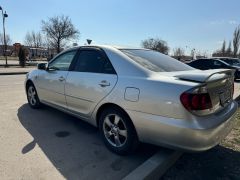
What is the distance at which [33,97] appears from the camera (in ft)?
19.5

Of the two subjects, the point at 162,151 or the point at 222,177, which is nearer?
the point at 222,177

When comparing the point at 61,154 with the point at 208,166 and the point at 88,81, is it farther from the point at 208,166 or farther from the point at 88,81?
the point at 208,166

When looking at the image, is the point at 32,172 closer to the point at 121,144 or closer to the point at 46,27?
the point at 121,144

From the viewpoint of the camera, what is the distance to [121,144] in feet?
11.6

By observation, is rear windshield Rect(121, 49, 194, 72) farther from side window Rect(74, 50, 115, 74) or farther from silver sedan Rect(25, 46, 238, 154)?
side window Rect(74, 50, 115, 74)

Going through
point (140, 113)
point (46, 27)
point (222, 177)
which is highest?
point (46, 27)

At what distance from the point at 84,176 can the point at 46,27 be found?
166 ft

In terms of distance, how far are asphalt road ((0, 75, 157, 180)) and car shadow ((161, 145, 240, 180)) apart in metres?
0.48

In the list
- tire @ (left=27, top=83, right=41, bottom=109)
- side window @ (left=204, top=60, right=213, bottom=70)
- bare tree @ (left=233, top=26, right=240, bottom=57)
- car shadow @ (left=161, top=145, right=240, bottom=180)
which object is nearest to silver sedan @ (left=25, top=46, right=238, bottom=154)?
car shadow @ (left=161, top=145, right=240, bottom=180)

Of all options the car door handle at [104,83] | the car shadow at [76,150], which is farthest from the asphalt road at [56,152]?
the car door handle at [104,83]

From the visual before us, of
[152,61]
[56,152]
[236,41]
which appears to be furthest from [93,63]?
[236,41]

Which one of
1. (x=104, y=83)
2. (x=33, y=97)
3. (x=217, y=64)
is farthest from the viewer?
(x=217, y=64)

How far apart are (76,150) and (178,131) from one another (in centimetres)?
164

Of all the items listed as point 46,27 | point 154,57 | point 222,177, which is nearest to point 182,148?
point 222,177
